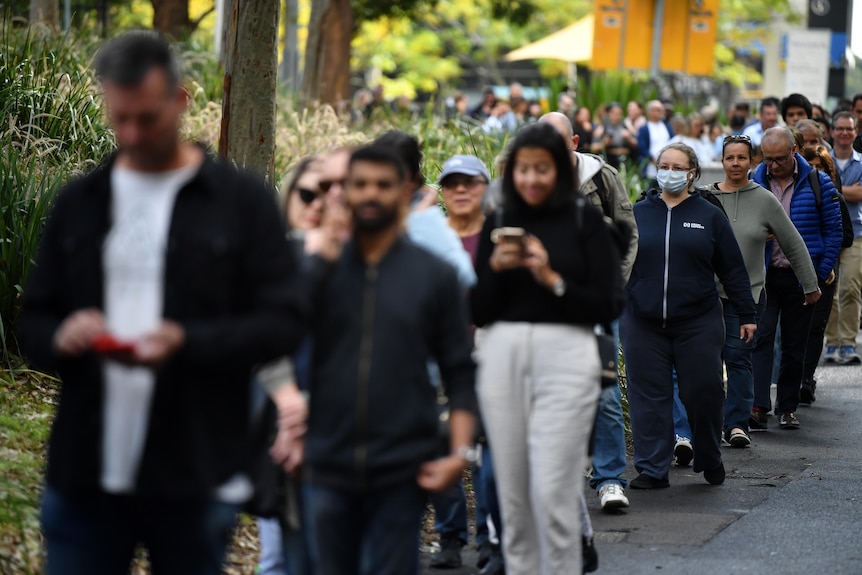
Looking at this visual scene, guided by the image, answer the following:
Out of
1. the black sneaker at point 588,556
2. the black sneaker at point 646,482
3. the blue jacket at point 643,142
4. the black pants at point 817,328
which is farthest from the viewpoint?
the blue jacket at point 643,142

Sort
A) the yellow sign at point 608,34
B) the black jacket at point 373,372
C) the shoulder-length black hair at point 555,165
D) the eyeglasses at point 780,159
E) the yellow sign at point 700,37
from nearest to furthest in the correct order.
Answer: the black jacket at point 373,372, the shoulder-length black hair at point 555,165, the eyeglasses at point 780,159, the yellow sign at point 608,34, the yellow sign at point 700,37

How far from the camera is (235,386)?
3846 millimetres

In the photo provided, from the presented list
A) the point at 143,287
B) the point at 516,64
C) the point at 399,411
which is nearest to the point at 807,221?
the point at 399,411

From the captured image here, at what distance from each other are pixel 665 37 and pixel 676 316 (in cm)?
1824

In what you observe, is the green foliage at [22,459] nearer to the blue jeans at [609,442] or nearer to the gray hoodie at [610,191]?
the blue jeans at [609,442]

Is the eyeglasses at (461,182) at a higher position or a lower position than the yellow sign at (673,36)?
lower

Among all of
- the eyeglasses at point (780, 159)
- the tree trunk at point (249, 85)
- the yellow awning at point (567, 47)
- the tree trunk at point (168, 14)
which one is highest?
the yellow awning at point (567, 47)

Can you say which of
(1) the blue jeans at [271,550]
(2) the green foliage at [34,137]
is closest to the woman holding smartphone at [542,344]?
(1) the blue jeans at [271,550]

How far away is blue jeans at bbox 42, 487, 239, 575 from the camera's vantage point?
3805 millimetres

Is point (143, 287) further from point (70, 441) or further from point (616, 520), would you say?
point (616, 520)

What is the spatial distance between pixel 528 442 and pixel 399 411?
1527 mm

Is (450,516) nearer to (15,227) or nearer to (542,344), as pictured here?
(542,344)

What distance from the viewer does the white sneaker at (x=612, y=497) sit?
26.9 feet

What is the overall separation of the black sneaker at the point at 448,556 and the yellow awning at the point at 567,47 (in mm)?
25378
